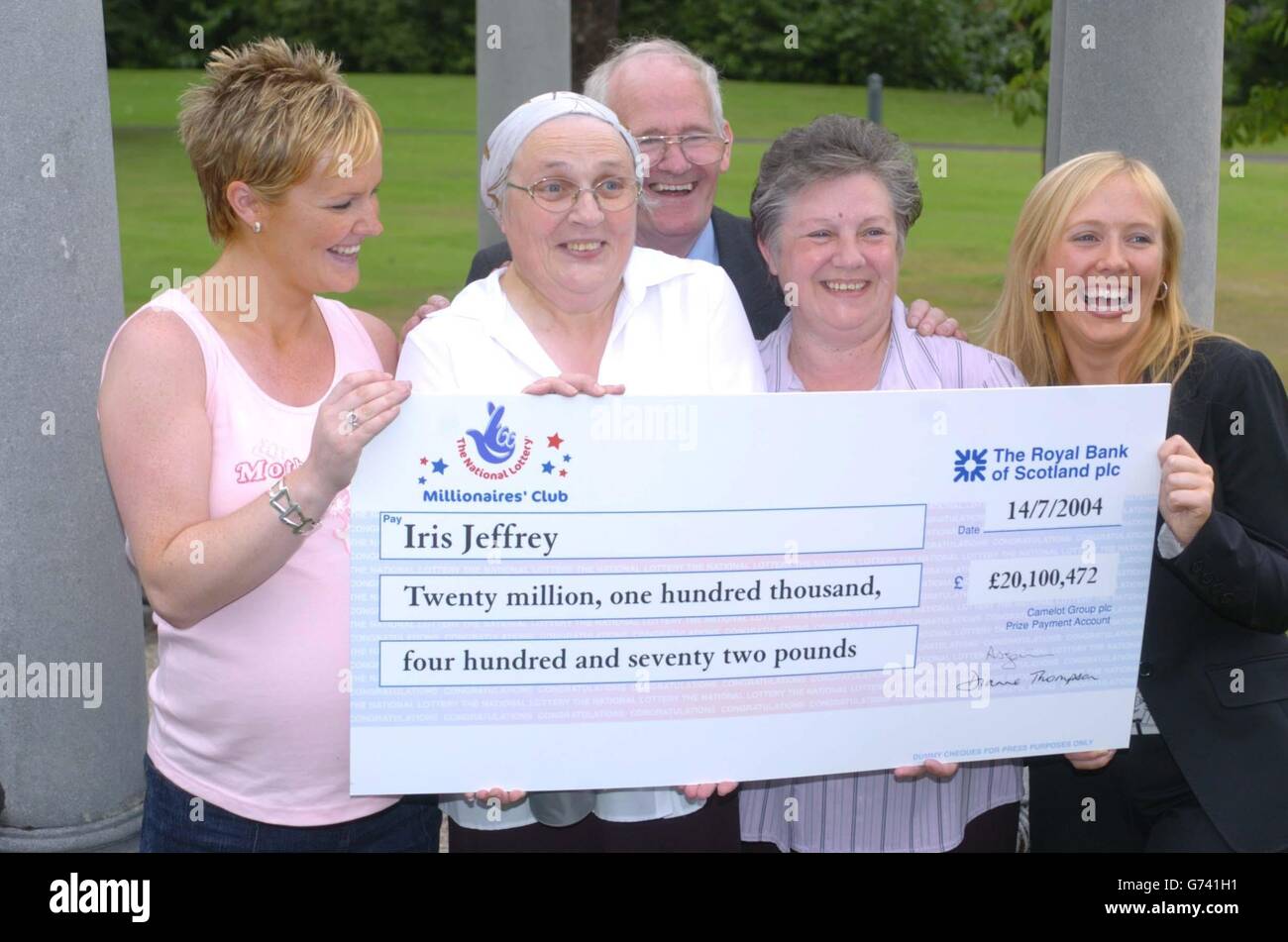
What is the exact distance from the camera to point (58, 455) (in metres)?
3.86

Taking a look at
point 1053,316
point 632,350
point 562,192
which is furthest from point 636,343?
point 1053,316

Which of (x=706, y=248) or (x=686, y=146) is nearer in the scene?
(x=686, y=146)

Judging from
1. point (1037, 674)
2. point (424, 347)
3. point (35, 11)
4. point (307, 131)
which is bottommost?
point (1037, 674)

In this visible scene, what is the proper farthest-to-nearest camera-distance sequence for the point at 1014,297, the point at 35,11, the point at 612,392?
the point at 35,11
the point at 1014,297
the point at 612,392

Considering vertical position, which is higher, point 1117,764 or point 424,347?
point 424,347

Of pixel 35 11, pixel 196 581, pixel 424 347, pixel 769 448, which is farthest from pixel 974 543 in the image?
pixel 35 11

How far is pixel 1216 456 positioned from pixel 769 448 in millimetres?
969

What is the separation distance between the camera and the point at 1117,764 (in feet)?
11.0

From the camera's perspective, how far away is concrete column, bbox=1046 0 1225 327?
15.3ft

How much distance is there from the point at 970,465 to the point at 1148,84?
213cm

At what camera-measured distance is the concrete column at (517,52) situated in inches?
252

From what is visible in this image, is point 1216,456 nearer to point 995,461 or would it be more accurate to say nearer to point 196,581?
point 995,461

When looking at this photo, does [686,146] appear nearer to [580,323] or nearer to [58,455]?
[580,323]

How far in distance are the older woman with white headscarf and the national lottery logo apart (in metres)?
0.09
